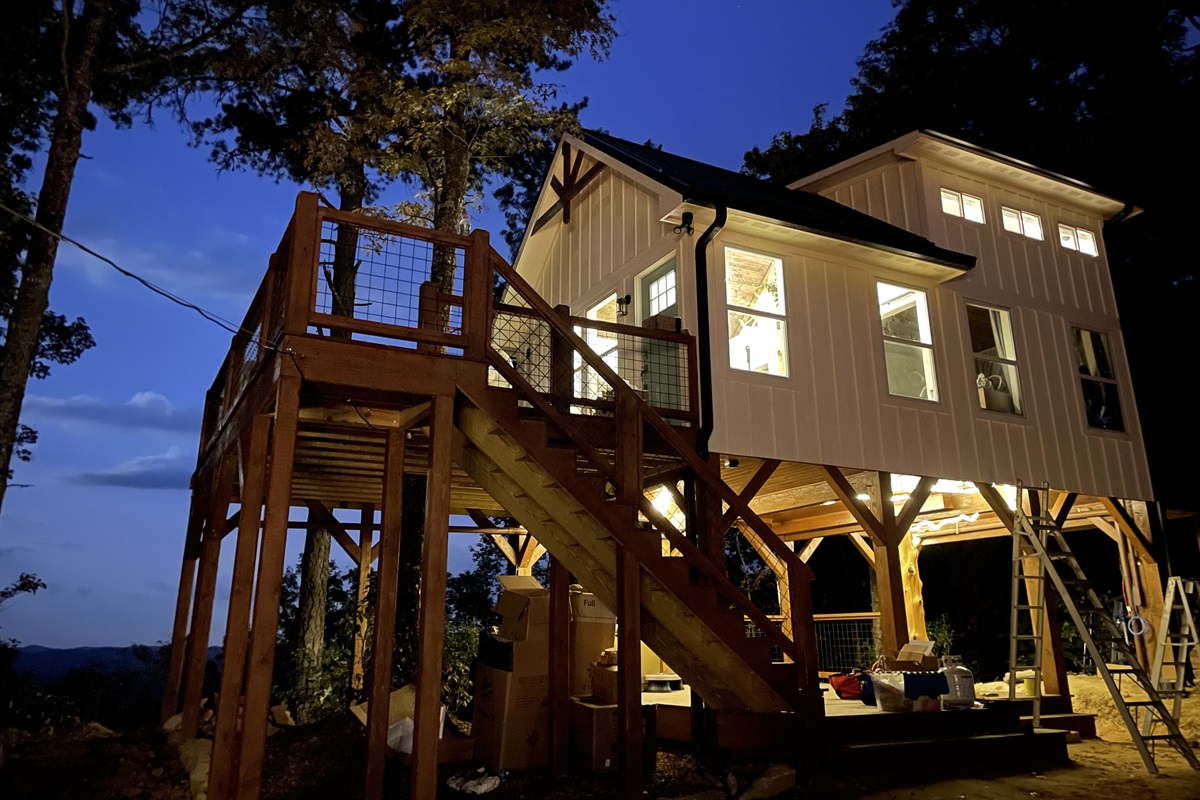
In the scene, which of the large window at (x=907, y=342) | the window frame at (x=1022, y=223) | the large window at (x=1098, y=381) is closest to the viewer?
the large window at (x=907, y=342)

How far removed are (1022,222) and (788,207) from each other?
4758 millimetres

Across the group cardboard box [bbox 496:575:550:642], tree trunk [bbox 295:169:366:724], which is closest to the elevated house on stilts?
cardboard box [bbox 496:575:550:642]

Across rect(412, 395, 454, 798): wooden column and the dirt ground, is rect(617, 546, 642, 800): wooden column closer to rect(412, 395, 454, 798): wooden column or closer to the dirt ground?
the dirt ground

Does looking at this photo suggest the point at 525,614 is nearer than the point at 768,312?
Yes

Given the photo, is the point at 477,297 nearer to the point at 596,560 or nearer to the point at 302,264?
the point at 302,264

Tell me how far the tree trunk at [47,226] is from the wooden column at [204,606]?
295 centimetres

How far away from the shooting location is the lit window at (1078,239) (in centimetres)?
1269

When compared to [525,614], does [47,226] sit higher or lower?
higher

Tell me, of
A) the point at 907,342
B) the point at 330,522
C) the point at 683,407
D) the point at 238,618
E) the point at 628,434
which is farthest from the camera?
the point at 330,522

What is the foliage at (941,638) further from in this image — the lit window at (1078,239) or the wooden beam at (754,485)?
the wooden beam at (754,485)

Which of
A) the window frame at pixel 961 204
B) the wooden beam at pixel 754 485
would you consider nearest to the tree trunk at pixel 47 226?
the wooden beam at pixel 754 485

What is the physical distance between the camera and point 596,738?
7289 mm

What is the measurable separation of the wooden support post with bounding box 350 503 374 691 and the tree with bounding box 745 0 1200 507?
42.3 feet

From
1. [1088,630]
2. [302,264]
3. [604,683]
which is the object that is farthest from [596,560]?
[1088,630]
